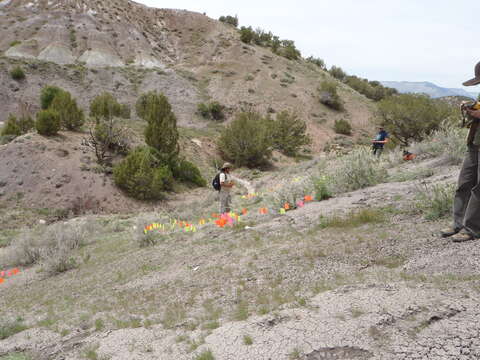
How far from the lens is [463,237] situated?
151 inches

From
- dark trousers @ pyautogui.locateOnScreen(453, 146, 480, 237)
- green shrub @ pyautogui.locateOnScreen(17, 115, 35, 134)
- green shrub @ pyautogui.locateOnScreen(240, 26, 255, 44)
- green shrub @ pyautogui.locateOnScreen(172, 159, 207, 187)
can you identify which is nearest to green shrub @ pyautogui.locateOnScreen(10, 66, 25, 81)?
green shrub @ pyautogui.locateOnScreen(17, 115, 35, 134)

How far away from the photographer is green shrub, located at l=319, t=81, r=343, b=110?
124 feet

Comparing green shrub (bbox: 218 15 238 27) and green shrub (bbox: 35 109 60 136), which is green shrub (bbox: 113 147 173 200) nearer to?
green shrub (bbox: 35 109 60 136)

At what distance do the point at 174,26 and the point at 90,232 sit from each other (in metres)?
48.1

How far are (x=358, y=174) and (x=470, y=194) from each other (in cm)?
376

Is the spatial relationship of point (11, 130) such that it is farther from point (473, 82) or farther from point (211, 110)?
point (473, 82)

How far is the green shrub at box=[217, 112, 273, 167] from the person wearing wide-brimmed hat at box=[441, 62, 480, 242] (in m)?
19.7

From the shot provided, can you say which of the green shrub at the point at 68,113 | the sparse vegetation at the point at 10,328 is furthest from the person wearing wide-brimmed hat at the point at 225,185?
the green shrub at the point at 68,113

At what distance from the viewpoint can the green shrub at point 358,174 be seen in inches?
303

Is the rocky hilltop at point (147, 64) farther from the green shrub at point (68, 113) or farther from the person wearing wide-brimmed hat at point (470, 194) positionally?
the person wearing wide-brimmed hat at point (470, 194)

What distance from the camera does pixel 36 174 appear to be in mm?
16172

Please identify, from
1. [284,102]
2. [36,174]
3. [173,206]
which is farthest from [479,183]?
[284,102]

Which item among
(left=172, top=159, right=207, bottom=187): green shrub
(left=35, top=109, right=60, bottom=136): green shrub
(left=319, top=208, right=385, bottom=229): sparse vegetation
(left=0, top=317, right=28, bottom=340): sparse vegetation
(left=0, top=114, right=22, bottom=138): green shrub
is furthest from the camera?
(left=0, top=114, right=22, bottom=138): green shrub

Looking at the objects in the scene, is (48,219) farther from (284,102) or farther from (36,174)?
(284,102)
